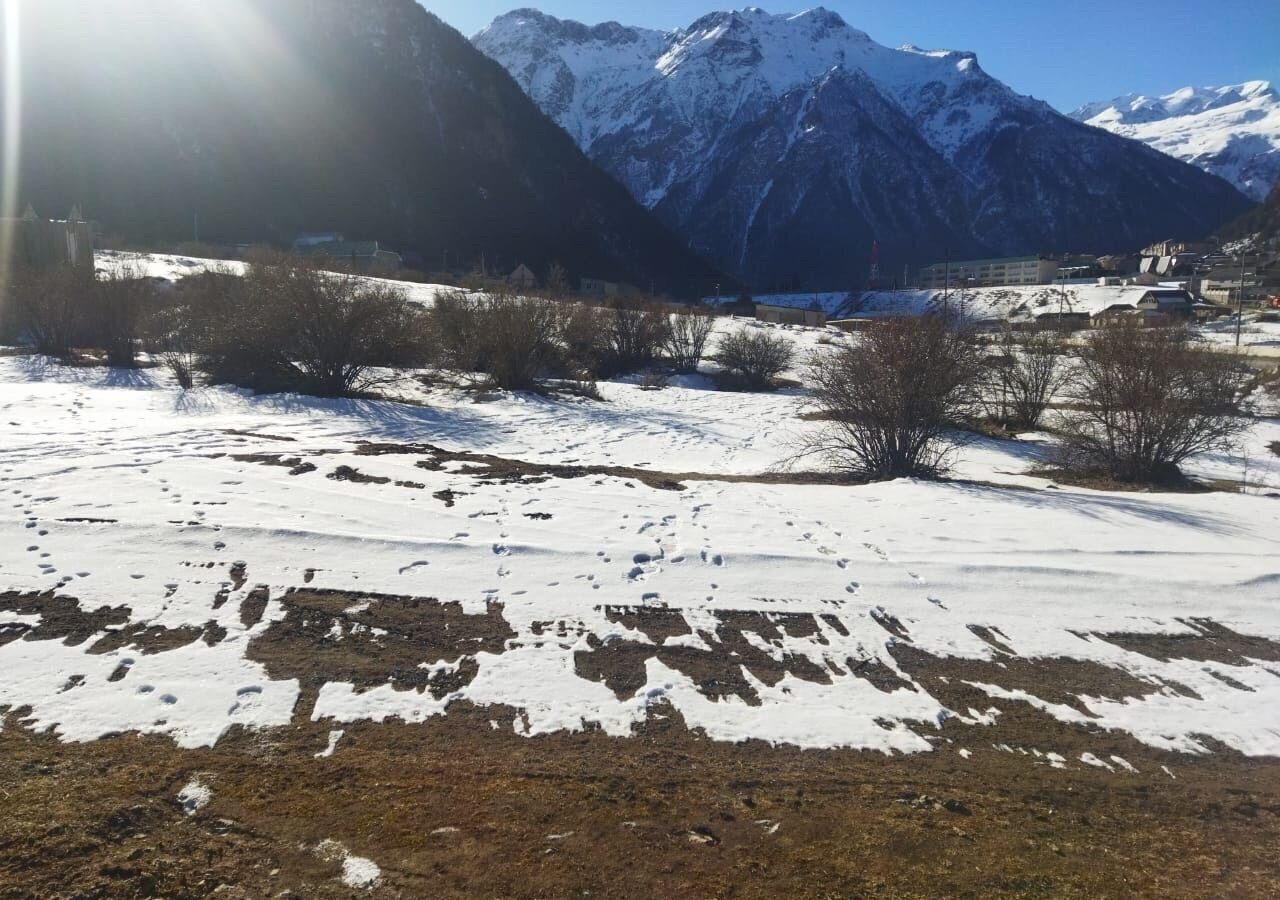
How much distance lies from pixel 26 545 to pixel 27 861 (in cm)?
387

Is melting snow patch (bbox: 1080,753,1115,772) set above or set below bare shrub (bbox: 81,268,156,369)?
below

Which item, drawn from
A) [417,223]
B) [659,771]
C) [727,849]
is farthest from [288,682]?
[417,223]

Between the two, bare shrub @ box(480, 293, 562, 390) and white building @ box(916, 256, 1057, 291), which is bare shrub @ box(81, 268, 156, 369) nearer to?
bare shrub @ box(480, 293, 562, 390)

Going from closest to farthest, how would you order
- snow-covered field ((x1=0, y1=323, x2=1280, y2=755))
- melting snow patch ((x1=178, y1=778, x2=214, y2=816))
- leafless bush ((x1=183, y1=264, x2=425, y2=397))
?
melting snow patch ((x1=178, y1=778, x2=214, y2=816))
snow-covered field ((x1=0, y1=323, x2=1280, y2=755))
leafless bush ((x1=183, y1=264, x2=425, y2=397))

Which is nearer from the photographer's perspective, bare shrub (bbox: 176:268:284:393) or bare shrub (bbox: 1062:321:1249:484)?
bare shrub (bbox: 1062:321:1249:484)

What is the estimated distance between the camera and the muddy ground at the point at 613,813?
2.87 m

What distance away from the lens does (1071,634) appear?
211 inches

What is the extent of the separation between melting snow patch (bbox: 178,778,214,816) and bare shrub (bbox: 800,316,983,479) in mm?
9567

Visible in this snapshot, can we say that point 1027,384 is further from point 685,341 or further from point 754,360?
point 685,341

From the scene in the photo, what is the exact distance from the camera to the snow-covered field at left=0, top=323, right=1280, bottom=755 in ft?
13.5

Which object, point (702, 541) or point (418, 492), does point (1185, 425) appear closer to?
point (702, 541)

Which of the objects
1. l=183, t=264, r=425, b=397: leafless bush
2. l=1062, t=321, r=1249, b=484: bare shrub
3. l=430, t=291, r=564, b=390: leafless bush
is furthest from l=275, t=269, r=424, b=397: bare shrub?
l=1062, t=321, r=1249, b=484: bare shrub

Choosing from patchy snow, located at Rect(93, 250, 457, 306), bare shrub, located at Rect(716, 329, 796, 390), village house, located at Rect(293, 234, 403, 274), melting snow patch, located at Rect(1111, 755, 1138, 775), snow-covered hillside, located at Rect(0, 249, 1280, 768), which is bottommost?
melting snow patch, located at Rect(1111, 755, 1138, 775)

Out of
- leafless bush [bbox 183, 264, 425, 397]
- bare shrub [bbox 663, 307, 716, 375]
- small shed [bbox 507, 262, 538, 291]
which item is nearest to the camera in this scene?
leafless bush [bbox 183, 264, 425, 397]
